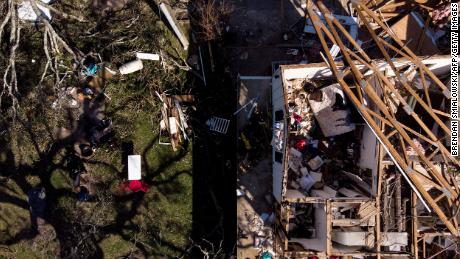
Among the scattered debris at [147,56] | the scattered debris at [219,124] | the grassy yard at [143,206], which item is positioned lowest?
the grassy yard at [143,206]

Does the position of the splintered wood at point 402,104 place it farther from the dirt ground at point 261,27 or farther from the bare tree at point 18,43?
the bare tree at point 18,43

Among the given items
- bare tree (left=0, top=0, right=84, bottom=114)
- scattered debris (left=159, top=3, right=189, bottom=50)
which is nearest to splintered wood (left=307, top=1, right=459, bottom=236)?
scattered debris (left=159, top=3, right=189, bottom=50)

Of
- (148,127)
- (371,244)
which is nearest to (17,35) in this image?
(148,127)

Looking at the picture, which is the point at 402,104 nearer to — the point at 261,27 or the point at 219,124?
the point at 261,27

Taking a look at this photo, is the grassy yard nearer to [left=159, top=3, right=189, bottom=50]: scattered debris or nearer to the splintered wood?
[left=159, top=3, right=189, bottom=50]: scattered debris

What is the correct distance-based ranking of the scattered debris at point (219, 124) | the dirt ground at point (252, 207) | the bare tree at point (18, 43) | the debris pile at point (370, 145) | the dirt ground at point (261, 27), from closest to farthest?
Answer: the debris pile at point (370, 145) → the bare tree at point (18, 43) → the dirt ground at point (252, 207) → the scattered debris at point (219, 124) → the dirt ground at point (261, 27)

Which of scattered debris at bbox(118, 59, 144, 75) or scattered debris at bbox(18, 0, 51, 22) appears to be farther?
scattered debris at bbox(118, 59, 144, 75)

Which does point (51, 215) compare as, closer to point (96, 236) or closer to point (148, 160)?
point (96, 236)

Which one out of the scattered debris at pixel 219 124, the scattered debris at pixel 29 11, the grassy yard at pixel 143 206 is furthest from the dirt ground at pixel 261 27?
the scattered debris at pixel 29 11
